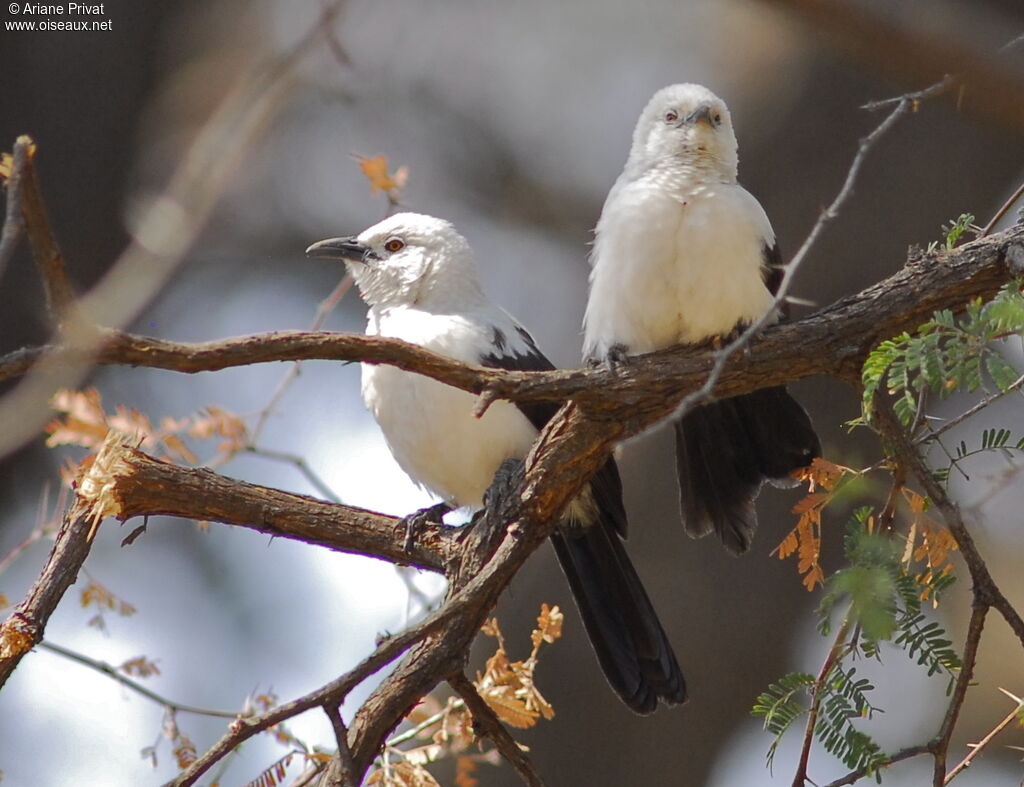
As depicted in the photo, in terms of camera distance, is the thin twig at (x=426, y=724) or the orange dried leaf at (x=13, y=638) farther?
the thin twig at (x=426, y=724)

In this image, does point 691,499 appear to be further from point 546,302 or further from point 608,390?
point 546,302

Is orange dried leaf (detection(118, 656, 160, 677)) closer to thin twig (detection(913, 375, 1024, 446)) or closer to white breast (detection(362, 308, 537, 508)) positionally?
white breast (detection(362, 308, 537, 508))

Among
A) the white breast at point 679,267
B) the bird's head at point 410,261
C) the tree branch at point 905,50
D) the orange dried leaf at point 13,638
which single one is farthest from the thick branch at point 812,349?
the tree branch at point 905,50

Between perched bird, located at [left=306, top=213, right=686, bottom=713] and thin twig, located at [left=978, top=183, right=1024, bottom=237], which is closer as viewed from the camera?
thin twig, located at [left=978, top=183, right=1024, bottom=237]

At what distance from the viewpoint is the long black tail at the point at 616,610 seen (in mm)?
4055

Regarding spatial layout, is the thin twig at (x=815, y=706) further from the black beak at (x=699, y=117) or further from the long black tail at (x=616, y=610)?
the black beak at (x=699, y=117)

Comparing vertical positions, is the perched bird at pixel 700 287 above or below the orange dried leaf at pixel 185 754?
above

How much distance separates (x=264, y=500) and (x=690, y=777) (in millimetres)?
3570

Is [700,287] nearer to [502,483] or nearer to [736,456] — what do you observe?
[736,456]

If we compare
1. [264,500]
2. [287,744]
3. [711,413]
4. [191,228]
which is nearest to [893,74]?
[191,228]

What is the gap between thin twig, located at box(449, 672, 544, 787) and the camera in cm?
304

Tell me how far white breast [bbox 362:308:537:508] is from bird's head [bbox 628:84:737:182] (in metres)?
0.86

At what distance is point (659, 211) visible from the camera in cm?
384

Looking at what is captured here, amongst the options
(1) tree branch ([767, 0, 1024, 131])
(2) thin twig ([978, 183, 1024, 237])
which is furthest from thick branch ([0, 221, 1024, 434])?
(1) tree branch ([767, 0, 1024, 131])
